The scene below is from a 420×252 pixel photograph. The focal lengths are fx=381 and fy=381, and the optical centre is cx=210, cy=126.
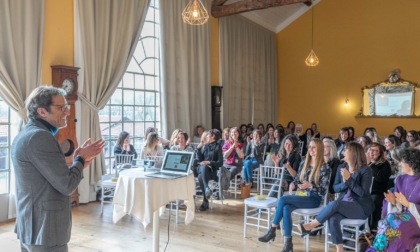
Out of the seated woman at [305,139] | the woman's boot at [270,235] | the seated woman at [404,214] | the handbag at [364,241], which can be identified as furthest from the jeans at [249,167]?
the seated woman at [404,214]

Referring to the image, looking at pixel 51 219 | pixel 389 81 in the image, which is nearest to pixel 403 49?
pixel 389 81

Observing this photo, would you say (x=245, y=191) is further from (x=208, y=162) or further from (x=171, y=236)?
(x=171, y=236)

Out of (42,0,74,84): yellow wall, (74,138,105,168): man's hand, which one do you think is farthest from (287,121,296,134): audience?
(74,138,105,168): man's hand

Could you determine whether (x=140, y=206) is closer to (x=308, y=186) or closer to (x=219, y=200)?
(x=308, y=186)

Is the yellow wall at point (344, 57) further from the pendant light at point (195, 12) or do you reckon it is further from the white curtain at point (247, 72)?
the pendant light at point (195, 12)

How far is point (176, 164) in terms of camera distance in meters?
3.70

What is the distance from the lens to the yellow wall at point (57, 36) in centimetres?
550

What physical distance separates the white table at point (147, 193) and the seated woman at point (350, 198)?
1291mm

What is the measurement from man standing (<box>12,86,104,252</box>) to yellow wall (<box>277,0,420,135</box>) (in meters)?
10.1

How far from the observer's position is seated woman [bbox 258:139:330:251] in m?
3.90

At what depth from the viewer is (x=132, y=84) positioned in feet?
23.9

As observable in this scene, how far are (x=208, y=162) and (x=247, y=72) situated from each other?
537 cm

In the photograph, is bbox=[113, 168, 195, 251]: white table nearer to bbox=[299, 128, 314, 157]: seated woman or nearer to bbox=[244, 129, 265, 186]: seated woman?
bbox=[244, 129, 265, 186]: seated woman

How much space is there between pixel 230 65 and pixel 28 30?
558cm
